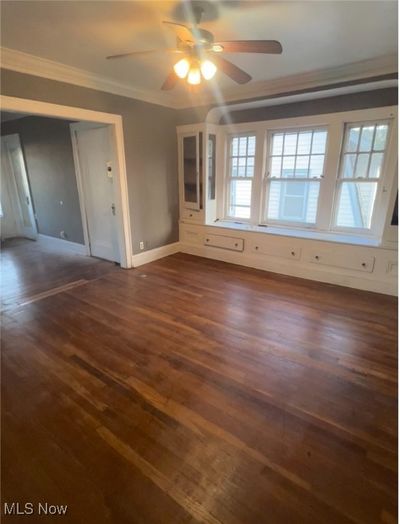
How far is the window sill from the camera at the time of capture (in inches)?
137

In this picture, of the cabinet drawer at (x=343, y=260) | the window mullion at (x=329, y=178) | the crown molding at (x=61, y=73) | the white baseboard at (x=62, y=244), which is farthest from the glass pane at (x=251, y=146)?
the white baseboard at (x=62, y=244)

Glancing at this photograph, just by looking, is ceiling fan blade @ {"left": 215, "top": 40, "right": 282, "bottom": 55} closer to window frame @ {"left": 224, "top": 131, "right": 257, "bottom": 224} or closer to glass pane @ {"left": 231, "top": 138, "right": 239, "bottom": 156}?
window frame @ {"left": 224, "top": 131, "right": 257, "bottom": 224}

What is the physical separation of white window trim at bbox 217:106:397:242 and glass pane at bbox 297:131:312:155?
0.44ft

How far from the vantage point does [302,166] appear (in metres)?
4.00

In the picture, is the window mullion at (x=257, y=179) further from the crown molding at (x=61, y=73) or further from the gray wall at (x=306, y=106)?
the crown molding at (x=61, y=73)

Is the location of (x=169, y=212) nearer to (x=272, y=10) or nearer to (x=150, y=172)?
(x=150, y=172)

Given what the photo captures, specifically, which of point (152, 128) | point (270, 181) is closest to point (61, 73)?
point (152, 128)

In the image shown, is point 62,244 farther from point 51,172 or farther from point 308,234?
point 308,234

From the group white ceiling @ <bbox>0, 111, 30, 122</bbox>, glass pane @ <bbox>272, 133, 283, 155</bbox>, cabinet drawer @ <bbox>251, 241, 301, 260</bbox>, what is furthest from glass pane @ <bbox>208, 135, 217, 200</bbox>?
white ceiling @ <bbox>0, 111, 30, 122</bbox>

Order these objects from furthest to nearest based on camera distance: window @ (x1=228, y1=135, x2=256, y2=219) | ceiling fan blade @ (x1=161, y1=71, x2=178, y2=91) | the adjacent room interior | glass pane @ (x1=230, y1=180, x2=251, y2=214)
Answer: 1. glass pane @ (x1=230, y1=180, x2=251, y2=214)
2. window @ (x1=228, y1=135, x2=256, y2=219)
3. ceiling fan blade @ (x1=161, y1=71, x2=178, y2=91)
4. the adjacent room interior

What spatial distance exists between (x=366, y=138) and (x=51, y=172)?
5036mm

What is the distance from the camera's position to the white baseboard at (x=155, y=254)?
4.34 m

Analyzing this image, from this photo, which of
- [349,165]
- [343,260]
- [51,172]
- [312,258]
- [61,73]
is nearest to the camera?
[61,73]

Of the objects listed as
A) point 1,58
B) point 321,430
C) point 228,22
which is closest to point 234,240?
point 228,22
